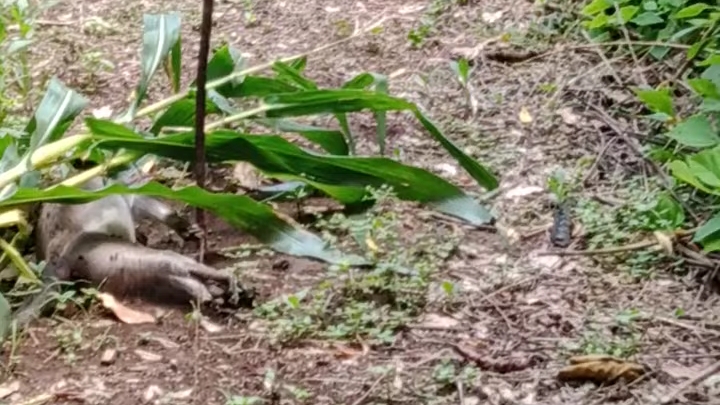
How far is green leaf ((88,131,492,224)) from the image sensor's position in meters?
2.44

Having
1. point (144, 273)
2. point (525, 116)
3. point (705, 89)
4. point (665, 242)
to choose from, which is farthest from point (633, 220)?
point (144, 273)

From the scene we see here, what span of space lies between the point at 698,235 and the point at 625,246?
175mm

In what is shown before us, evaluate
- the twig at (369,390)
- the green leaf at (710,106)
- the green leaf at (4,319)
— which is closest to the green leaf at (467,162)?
the green leaf at (710,106)

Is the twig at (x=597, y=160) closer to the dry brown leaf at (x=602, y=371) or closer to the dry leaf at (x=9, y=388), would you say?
the dry brown leaf at (x=602, y=371)

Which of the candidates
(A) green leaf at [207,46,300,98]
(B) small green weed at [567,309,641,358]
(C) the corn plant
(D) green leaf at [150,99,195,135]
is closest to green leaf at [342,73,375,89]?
(C) the corn plant

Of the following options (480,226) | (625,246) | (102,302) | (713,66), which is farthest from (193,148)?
(713,66)

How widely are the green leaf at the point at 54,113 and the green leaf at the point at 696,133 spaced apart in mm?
1365

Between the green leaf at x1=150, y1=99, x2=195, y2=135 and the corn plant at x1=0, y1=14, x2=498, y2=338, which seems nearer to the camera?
the corn plant at x1=0, y1=14, x2=498, y2=338

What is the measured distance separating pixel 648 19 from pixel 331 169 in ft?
3.94

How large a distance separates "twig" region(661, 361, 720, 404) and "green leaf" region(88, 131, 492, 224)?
68cm

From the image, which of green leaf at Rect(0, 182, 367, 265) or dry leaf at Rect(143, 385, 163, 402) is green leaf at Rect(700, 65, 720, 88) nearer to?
green leaf at Rect(0, 182, 367, 265)

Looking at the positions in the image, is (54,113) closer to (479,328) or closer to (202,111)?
(202,111)

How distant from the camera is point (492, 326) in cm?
213

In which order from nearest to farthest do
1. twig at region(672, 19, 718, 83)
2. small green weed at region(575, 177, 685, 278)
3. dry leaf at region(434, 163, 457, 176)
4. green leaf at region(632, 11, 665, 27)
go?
small green weed at region(575, 177, 685, 278)
dry leaf at region(434, 163, 457, 176)
twig at region(672, 19, 718, 83)
green leaf at region(632, 11, 665, 27)
